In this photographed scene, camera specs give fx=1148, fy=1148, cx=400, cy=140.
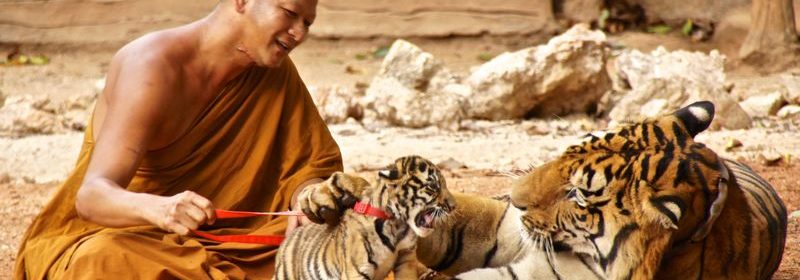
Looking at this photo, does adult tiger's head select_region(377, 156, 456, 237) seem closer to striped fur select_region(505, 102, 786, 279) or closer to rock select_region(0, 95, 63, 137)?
striped fur select_region(505, 102, 786, 279)

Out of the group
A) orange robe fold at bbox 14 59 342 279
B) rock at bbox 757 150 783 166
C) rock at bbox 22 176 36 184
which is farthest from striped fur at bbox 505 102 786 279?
rock at bbox 22 176 36 184

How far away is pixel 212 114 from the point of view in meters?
4.53

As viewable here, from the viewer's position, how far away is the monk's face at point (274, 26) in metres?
4.21

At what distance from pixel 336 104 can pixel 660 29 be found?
15.7ft

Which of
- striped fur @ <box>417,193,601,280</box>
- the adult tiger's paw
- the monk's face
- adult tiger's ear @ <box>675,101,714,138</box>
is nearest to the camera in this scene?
adult tiger's ear @ <box>675,101,714,138</box>

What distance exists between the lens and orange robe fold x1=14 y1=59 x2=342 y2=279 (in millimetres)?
4074

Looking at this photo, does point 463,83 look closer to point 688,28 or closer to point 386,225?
point 688,28

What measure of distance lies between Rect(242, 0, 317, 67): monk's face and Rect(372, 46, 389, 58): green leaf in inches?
295

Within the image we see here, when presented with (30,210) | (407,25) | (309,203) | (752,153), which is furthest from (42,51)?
(309,203)

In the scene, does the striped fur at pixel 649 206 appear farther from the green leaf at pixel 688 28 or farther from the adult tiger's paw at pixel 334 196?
the green leaf at pixel 688 28

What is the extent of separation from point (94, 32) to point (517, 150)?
5.47 meters

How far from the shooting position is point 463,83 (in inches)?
376

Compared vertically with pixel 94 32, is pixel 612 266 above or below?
above

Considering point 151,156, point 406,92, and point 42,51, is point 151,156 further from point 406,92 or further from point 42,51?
point 42,51
